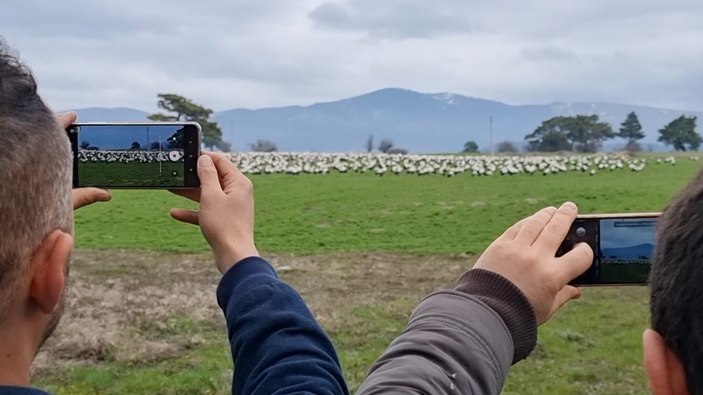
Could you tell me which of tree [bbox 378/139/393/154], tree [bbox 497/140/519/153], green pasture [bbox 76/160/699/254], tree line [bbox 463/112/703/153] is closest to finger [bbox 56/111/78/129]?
green pasture [bbox 76/160/699/254]

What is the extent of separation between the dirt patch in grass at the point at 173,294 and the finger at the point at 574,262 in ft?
17.5

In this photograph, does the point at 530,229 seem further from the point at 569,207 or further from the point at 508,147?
the point at 508,147

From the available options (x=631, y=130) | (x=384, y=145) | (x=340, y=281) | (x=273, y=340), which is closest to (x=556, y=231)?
(x=273, y=340)

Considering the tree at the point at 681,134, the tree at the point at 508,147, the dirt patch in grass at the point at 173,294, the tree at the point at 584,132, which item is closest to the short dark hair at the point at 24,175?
the dirt patch in grass at the point at 173,294

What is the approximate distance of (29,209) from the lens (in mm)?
1041

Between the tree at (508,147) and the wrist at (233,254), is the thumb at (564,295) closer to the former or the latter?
the wrist at (233,254)

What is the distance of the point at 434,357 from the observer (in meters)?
1.01

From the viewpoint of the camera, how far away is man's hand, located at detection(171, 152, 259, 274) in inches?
52.8

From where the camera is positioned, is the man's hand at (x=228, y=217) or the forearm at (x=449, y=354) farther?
the man's hand at (x=228, y=217)

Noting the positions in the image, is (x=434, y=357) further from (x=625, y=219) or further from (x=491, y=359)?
(x=625, y=219)

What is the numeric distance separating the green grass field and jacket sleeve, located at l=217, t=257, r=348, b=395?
22.1 inches

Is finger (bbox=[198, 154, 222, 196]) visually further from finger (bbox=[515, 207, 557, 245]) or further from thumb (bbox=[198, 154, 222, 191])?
finger (bbox=[515, 207, 557, 245])

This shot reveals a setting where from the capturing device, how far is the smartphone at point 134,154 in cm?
149

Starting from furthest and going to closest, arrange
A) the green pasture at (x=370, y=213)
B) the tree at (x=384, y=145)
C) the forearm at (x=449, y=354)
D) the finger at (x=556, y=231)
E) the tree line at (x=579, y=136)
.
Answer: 1. the tree at (x=384, y=145)
2. the tree line at (x=579, y=136)
3. the green pasture at (x=370, y=213)
4. the finger at (x=556, y=231)
5. the forearm at (x=449, y=354)
